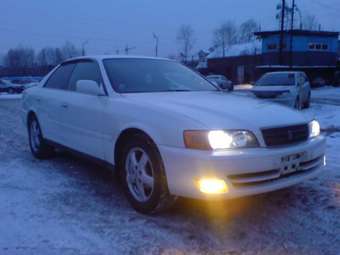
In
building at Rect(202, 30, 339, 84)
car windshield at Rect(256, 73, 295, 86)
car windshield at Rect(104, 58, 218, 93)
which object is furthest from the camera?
building at Rect(202, 30, 339, 84)

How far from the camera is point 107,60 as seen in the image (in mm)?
5094

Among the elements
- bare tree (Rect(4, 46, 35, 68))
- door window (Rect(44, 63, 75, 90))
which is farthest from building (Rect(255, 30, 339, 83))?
bare tree (Rect(4, 46, 35, 68))

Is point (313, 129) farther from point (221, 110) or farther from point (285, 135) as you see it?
point (221, 110)

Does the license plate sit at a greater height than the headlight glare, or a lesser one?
lesser

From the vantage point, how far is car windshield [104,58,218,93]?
4.80 metres

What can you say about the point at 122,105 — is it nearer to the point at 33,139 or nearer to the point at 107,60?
the point at 107,60

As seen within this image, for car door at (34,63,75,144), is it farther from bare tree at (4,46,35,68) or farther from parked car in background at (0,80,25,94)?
bare tree at (4,46,35,68)

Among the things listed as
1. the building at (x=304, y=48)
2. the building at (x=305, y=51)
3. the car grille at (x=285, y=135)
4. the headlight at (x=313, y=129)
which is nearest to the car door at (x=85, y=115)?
the car grille at (x=285, y=135)

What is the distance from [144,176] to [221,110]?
0.94 metres

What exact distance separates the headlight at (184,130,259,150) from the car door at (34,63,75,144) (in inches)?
92.7

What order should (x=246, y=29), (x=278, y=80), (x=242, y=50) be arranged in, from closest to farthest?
(x=278, y=80)
(x=242, y=50)
(x=246, y=29)

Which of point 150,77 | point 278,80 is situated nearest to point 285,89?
point 278,80

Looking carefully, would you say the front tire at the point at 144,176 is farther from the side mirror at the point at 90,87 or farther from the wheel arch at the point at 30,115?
the wheel arch at the point at 30,115

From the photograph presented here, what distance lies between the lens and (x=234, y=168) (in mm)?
3504
